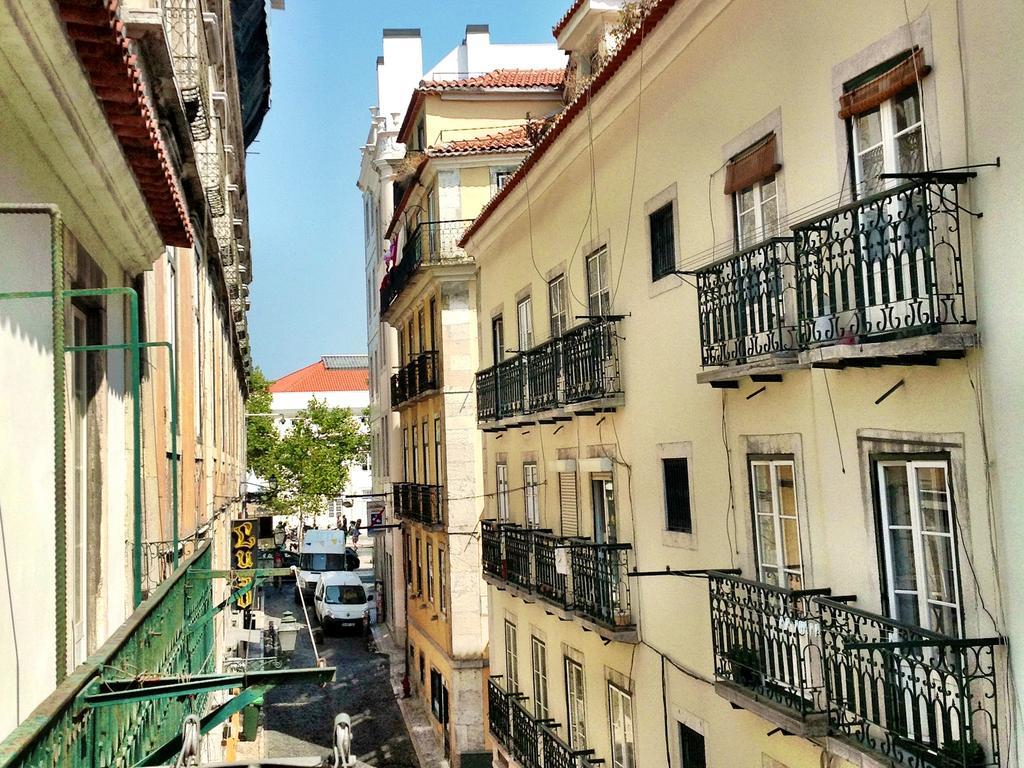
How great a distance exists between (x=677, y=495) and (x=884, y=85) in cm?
529

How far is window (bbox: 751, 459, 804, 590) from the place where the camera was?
8906 millimetres

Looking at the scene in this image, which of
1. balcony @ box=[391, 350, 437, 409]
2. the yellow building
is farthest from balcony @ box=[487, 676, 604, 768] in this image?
balcony @ box=[391, 350, 437, 409]

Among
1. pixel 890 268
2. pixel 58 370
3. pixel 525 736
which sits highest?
pixel 890 268

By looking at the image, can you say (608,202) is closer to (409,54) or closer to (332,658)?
(332,658)

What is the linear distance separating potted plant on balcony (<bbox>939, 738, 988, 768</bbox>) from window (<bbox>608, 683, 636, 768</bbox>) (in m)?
6.43

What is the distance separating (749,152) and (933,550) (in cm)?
389

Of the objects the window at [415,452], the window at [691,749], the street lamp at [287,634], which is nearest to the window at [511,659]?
the street lamp at [287,634]

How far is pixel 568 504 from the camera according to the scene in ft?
49.9

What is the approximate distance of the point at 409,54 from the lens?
1598 inches

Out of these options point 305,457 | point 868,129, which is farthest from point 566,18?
point 305,457

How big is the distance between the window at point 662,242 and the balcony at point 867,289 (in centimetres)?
254

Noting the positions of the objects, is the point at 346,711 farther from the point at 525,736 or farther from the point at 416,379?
the point at 525,736

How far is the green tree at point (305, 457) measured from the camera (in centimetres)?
5394

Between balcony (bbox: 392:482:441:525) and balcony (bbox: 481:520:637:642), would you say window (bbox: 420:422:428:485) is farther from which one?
balcony (bbox: 481:520:637:642)
